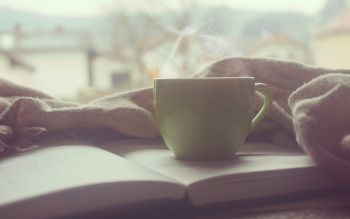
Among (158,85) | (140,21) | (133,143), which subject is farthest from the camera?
(140,21)

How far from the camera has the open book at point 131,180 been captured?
0.43 metres

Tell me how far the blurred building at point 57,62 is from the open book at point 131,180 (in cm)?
58

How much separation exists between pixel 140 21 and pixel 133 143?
515mm

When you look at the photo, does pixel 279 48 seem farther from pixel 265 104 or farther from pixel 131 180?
pixel 131 180

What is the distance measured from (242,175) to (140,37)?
28.6 inches

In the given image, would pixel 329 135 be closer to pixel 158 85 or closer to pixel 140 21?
pixel 158 85

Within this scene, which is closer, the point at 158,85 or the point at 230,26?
the point at 158,85

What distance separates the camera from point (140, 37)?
117cm

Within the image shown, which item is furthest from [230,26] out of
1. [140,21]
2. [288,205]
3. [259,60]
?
[288,205]

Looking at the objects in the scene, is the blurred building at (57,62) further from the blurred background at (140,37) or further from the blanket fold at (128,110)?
the blanket fold at (128,110)

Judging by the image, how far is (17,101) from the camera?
2.23ft

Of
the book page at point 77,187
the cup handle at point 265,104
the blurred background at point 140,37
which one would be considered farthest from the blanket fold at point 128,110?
the blurred background at point 140,37

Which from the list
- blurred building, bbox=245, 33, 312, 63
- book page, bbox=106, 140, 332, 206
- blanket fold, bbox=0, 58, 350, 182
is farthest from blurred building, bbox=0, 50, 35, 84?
book page, bbox=106, 140, 332, 206

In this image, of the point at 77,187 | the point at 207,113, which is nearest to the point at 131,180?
the point at 77,187
